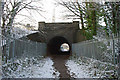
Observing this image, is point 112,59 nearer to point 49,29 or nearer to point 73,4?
point 73,4

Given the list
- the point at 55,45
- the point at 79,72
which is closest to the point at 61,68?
the point at 79,72

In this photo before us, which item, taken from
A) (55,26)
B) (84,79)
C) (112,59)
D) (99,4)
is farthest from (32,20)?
(55,26)

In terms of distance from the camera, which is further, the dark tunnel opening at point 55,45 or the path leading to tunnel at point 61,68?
the dark tunnel opening at point 55,45

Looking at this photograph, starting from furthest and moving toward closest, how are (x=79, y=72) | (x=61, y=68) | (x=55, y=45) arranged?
(x=55, y=45) < (x=61, y=68) < (x=79, y=72)

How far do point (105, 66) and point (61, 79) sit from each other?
1853 millimetres

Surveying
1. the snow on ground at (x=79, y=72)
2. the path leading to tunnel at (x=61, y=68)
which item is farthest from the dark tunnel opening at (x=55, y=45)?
the snow on ground at (x=79, y=72)

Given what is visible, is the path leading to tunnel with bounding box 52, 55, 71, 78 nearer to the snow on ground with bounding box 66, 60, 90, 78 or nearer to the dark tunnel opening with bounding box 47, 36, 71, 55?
the snow on ground with bounding box 66, 60, 90, 78

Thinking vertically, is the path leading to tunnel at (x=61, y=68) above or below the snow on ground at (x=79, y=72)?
below

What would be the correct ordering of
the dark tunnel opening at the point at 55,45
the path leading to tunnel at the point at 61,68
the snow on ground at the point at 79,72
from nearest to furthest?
the snow on ground at the point at 79,72, the path leading to tunnel at the point at 61,68, the dark tunnel opening at the point at 55,45

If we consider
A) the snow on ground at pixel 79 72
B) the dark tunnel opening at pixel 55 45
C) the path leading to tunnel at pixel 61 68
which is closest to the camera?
the snow on ground at pixel 79 72

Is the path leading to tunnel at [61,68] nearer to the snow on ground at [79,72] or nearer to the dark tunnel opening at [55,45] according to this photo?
the snow on ground at [79,72]

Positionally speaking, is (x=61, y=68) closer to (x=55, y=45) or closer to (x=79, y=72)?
(x=79, y=72)

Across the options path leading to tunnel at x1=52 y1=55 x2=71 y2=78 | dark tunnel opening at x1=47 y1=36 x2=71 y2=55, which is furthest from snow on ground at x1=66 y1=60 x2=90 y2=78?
dark tunnel opening at x1=47 y1=36 x2=71 y2=55

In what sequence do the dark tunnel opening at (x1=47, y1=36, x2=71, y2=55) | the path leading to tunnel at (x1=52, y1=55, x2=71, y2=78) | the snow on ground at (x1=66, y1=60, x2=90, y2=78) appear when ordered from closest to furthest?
the snow on ground at (x1=66, y1=60, x2=90, y2=78) → the path leading to tunnel at (x1=52, y1=55, x2=71, y2=78) → the dark tunnel opening at (x1=47, y1=36, x2=71, y2=55)
